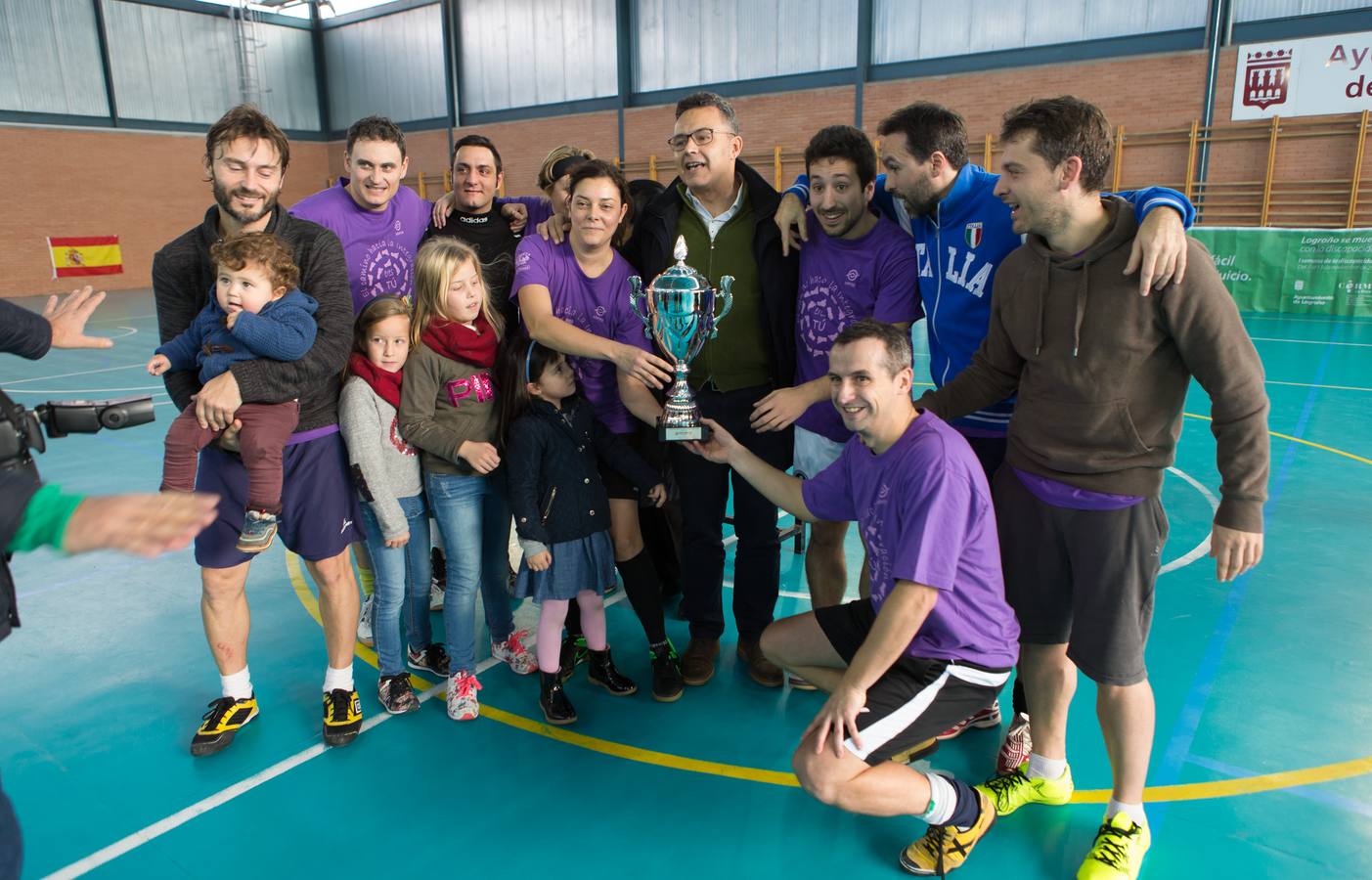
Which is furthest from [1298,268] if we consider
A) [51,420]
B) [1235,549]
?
[51,420]

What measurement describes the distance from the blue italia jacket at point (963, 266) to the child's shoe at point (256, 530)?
254 centimetres

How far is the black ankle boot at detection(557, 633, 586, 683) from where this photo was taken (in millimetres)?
3833

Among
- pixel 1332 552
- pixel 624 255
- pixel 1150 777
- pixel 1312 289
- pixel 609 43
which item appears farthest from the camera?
pixel 609 43

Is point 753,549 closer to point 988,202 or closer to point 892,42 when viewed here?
point 988,202

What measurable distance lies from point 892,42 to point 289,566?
56.6ft

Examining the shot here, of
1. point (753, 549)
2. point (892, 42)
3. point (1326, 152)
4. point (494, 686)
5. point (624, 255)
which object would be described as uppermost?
point (892, 42)

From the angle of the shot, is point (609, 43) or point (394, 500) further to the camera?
point (609, 43)

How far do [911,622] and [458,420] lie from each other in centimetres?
194

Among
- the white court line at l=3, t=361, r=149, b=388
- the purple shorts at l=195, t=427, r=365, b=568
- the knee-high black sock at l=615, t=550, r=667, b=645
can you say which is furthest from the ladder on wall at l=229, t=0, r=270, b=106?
the knee-high black sock at l=615, t=550, r=667, b=645

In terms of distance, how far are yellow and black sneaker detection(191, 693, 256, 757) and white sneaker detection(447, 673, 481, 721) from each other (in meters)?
0.78

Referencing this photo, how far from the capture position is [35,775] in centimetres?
321

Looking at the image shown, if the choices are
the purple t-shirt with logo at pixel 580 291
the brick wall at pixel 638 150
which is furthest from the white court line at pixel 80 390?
the brick wall at pixel 638 150

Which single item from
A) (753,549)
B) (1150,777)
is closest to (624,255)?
(753,549)

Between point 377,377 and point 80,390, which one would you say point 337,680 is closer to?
point 377,377
